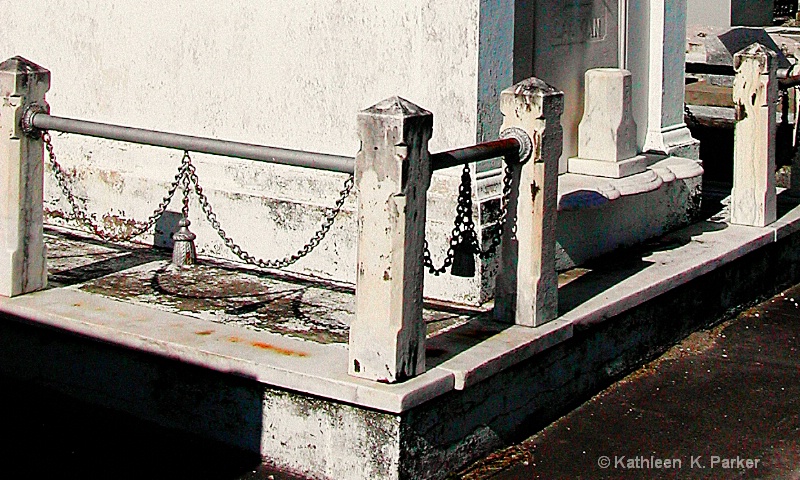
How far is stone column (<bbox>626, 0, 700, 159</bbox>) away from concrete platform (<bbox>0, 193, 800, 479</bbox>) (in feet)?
4.35

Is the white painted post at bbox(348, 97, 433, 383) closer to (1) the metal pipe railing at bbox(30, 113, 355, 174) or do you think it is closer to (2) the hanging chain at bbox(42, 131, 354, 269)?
(1) the metal pipe railing at bbox(30, 113, 355, 174)

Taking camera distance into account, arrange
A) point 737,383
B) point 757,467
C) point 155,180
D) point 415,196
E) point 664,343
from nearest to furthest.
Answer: point 415,196 < point 757,467 < point 737,383 < point 664,343 < point 155,180

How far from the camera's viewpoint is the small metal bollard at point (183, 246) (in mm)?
7633

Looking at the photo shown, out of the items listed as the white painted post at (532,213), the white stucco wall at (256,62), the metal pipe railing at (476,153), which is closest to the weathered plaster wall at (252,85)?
the white stucco wall at (256,62)

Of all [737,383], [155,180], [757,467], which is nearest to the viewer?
[757,467]

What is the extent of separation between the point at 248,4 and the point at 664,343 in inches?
123

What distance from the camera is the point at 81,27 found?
8672 millimetres

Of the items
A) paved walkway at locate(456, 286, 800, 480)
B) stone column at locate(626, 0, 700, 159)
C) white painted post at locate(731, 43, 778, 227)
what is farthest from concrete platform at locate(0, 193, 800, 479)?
stone column at locate(626, 0, 700, 159)

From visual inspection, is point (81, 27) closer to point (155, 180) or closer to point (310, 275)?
point (155, 180)

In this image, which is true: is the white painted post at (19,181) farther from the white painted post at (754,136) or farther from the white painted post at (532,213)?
the white painted post at (754,136)

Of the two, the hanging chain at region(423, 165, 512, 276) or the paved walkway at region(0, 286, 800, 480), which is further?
the hanging chain at region(423, 165, 512, 276)

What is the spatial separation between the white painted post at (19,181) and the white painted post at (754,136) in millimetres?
4532

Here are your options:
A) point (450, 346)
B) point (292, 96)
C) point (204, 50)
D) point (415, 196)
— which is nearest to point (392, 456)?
point (450, 346)

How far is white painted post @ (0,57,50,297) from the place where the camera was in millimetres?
6594
